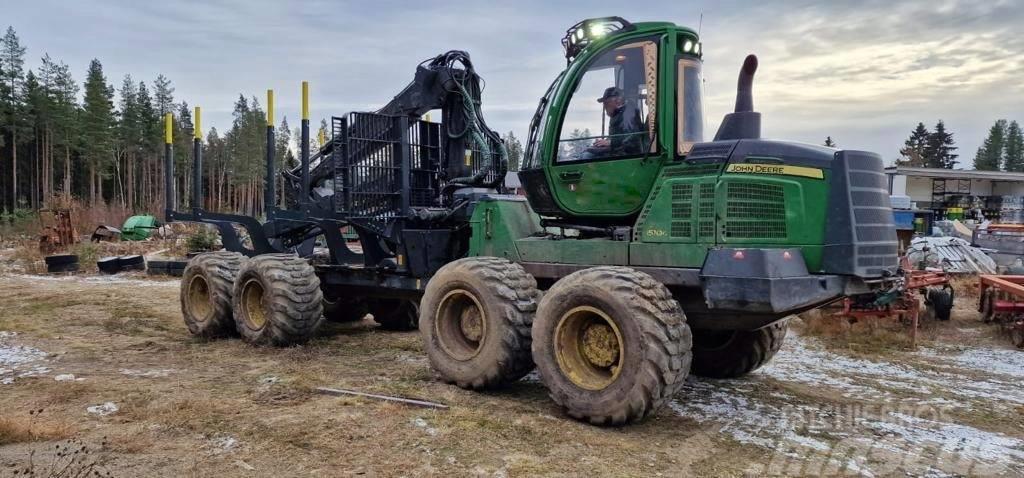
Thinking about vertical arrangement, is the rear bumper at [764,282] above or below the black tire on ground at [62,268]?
above

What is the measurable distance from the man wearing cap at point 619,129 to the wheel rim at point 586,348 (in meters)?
1.55

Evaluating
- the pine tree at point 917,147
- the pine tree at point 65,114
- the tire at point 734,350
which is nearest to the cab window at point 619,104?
the tire at point 734,350

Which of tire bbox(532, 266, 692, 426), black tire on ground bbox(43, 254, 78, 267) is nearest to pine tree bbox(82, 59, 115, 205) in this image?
black tire on ground bbox(43, 254, 78, 267)

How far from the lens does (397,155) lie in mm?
9125

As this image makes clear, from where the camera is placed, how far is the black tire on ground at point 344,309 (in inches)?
419

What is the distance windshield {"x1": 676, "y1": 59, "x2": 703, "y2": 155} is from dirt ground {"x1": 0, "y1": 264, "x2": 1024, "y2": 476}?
230 centimetres

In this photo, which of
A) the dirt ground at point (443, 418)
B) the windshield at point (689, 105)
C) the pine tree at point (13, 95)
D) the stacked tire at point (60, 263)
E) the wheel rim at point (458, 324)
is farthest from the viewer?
the pine tree at point (13, 95)

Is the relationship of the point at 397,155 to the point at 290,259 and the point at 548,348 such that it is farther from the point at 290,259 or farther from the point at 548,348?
the point at 548,348

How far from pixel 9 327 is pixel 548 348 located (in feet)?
27.8

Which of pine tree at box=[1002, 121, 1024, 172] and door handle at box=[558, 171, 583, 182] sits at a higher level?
pine tree at box=[1002, 121, 1024, 172]

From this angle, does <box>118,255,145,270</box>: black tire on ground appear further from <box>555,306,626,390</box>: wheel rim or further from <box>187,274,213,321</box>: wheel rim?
<box>555,306,626,390</box>: wheel rim

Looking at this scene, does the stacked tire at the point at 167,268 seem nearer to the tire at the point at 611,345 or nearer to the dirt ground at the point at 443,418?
the dirt ground at the point at 443,418

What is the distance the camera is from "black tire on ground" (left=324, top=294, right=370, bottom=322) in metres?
10.6

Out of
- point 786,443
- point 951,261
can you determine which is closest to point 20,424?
point 786,443
